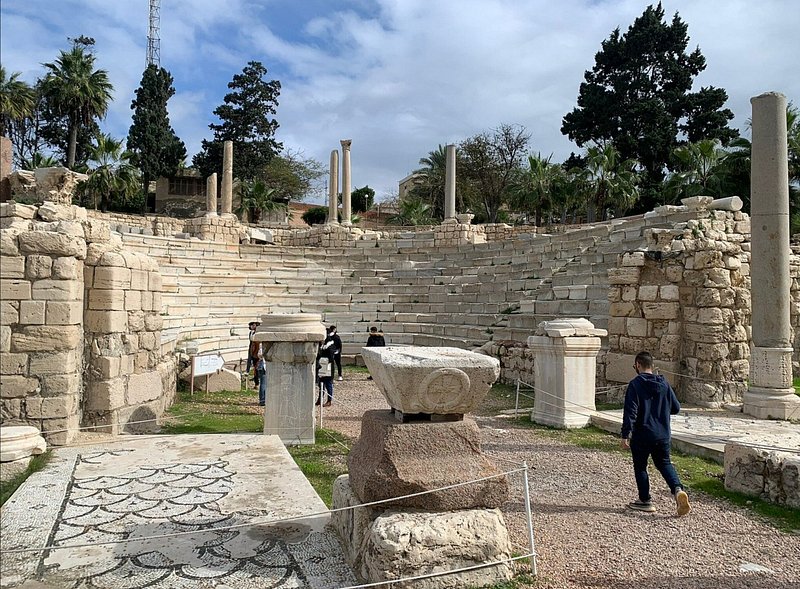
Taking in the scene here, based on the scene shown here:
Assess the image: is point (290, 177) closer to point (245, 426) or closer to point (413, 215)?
point (413, 215)

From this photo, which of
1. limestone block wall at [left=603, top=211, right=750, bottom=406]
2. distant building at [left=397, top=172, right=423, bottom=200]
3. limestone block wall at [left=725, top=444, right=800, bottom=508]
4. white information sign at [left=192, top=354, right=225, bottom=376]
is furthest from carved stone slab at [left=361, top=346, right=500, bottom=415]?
distant building at [left=397, top=172, right=423, bottom=200]

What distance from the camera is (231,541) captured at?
12.9 ft

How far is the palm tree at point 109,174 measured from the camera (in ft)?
109

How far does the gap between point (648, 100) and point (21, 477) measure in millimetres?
39249

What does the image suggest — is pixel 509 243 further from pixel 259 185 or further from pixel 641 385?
pixel 259 185

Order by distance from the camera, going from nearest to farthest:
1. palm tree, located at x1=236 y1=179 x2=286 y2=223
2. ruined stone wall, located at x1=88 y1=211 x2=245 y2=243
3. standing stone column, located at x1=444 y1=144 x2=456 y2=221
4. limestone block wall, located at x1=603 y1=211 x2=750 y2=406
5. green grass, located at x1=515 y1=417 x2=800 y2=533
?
green grass, located at x1=515 y1=417 x2=800 y2=533 < limestone block wall, located at x1=603 y1=211 x2=750 y2=406 < ruined stone wall, located at x1=88 y1=211 x2=245 y2=243 < standing stone column, located at x1=444 y1=144 x2=456 y2=221 < palm tree, located at x1=236 y1=179 x2=286 y2=223

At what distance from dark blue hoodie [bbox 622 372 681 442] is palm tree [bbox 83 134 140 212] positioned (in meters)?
34.6

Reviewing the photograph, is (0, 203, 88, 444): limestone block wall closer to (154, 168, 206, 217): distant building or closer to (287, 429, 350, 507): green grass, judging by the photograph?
(287, 429, 350, 507): green grass

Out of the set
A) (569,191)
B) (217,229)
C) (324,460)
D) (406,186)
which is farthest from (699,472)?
(406,186)

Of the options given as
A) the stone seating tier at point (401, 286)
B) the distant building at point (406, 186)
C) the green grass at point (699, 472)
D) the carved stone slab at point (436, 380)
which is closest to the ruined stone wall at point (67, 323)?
the stone seating tier at point (401, 286)

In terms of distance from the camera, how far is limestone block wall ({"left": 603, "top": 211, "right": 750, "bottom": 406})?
10.0 metres

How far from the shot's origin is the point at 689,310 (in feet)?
33.8

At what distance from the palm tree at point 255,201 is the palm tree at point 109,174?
7129 millimetres

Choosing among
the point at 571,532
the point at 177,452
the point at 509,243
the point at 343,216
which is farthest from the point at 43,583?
the point at 343,216
